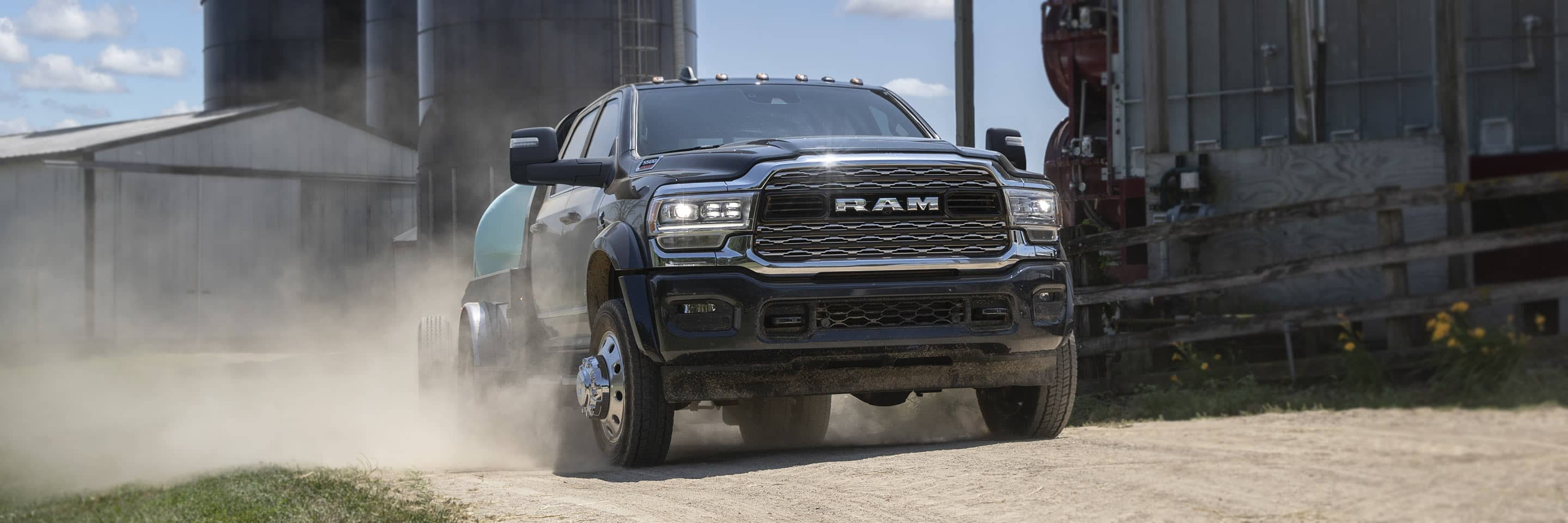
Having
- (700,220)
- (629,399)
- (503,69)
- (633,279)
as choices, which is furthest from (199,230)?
(700,220)

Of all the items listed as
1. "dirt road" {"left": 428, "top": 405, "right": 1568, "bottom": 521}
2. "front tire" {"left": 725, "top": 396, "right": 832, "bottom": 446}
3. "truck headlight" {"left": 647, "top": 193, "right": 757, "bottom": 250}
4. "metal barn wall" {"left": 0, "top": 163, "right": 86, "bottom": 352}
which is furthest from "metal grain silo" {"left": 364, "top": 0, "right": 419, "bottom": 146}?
"dirt road" {"left": 428, "top": 405, "right": 1568, "bottom": 521}

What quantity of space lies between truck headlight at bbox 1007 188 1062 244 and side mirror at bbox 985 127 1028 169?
0.81m

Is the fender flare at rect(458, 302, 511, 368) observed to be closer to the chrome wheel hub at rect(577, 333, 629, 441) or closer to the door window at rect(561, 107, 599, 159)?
the door window at rect(561, 107, 599, 159)

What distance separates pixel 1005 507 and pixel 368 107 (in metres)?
32.1

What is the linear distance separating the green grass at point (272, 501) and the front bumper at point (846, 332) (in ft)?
4.08

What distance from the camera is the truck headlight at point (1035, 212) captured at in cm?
694

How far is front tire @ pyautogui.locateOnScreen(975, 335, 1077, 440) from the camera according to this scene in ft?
24.2

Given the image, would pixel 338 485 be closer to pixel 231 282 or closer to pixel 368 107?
pixel 231 282

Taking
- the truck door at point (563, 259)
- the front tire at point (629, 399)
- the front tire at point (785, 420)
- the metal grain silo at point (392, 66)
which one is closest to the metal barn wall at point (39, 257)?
the metal grain silo at point (392, 66)

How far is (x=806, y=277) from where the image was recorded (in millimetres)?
6641

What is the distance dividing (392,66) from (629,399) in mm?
29137

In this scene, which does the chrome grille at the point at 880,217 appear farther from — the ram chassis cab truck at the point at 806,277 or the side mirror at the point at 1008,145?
the side mirror at the point at 1008,145

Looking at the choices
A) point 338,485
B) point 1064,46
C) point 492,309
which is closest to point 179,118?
point 1064,46

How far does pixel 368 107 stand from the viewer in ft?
116
